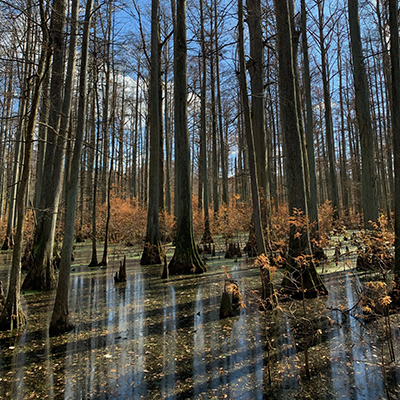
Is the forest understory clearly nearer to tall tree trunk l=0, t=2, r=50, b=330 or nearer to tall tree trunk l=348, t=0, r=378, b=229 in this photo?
tall tree trunk l=0, t=2, r=50, b=330

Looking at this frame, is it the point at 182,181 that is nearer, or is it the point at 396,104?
the point at 396,104

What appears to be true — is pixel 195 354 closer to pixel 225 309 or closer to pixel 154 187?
pixel 225 309

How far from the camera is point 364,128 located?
22.5 feet

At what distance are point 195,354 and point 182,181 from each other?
5327 millimetres

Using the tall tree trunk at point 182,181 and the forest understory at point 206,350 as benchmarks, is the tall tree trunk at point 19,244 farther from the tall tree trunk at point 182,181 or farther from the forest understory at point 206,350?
the tall tree trunk at point 182,181

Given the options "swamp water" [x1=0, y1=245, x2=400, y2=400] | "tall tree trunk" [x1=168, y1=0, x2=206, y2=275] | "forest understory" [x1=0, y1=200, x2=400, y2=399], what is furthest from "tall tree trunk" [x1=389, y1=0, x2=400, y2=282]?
"tall tree trunk" [x1=168, y1=0, x2=206, y2=275]

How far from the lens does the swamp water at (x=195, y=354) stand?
2.33 m

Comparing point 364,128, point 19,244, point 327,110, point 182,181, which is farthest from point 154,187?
point 327,110

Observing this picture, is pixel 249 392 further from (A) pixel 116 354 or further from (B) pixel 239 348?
(A) pixel 116 354

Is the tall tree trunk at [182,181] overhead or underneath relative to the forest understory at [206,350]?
overhead

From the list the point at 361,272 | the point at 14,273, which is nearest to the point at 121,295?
the point at 14,273

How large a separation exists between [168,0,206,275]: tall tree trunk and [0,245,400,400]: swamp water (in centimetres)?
239

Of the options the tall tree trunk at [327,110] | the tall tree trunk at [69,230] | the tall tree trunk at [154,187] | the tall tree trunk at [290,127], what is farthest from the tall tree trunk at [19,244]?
the tall tree trunk at [327,110]

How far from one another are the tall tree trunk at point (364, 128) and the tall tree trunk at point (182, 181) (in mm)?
4411
